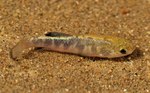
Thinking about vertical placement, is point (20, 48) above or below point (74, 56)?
above

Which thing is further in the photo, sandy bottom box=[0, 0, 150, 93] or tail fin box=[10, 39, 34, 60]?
tail fin box=[10, 39, 34, 60]

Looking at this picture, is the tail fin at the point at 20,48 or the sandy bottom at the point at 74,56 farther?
the tail fin at the point at 20,48

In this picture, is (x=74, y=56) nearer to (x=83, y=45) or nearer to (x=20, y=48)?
(x=83, y=45)

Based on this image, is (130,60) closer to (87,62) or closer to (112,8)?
(87,62)

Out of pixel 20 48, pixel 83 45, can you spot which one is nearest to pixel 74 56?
pixel 83 45

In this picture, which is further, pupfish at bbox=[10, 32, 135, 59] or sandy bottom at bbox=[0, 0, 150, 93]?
pupfish at bbox=[10, 32, 135, 59]
